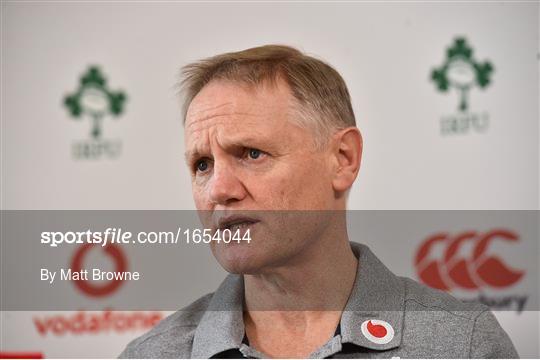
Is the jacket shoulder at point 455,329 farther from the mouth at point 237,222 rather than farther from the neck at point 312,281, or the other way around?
the mouth at point 237,222

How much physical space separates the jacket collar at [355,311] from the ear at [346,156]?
0.14 metres

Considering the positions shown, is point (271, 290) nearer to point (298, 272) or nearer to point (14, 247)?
point (298, 272)

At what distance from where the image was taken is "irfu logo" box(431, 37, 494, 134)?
1752 millimetres

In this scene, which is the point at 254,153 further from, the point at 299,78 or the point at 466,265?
the point at 466,265

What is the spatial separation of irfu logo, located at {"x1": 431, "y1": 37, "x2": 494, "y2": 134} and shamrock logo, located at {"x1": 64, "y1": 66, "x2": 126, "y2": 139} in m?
0.78

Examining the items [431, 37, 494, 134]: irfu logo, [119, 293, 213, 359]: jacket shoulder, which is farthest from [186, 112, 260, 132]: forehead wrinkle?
[431, 37, 494, 134]: irfu logo

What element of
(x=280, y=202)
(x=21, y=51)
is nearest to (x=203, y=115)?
(x=280, y=202)

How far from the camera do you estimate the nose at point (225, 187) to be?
1.25 m

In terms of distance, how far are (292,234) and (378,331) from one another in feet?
0.73

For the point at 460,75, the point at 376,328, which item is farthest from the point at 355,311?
the point at 460,75

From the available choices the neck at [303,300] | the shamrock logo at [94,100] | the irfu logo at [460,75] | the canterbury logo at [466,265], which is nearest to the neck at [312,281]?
the neck at [303,300]

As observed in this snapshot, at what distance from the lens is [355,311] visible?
1.29 m

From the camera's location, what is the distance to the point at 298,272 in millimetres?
1322

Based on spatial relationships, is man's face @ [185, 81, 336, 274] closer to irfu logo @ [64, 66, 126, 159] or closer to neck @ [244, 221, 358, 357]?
neck @ [244, 221, 358, 357]
